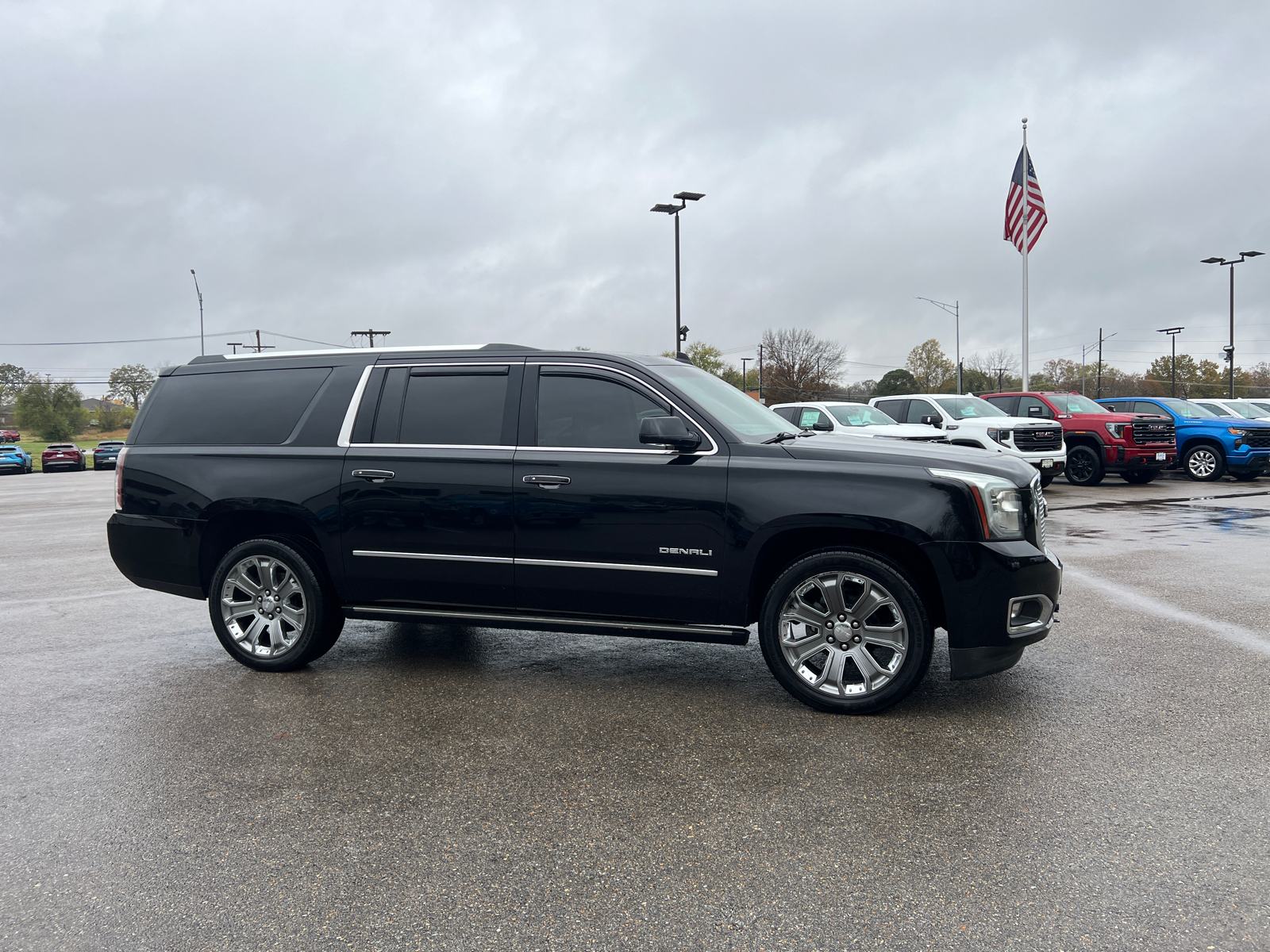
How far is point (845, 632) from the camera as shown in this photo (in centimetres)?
461

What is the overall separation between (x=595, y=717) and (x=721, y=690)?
80cm

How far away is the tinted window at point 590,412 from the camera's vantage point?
16.6 ft

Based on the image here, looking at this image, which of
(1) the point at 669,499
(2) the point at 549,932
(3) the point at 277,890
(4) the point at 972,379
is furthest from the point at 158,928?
(4) the point at 972,379

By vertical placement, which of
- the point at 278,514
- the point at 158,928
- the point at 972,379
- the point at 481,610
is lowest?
the point at 158,928

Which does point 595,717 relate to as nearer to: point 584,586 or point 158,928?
point 584,586

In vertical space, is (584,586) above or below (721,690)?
above

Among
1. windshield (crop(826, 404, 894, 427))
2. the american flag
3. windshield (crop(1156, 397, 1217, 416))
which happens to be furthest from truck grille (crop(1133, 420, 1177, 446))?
the american flag

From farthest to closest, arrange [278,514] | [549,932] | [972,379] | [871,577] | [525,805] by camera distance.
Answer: [972,379], [278,514], [871,577], [525,805], [549,932]

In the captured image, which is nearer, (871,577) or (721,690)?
(871,577)

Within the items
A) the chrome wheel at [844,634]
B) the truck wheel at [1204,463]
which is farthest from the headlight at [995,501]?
the truck wheel at [1204,463]

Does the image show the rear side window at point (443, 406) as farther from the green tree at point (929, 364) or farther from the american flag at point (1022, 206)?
the green tree at point (929, 364)

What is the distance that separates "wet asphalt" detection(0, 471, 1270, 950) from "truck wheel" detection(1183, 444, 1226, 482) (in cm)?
1636

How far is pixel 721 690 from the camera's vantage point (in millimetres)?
5102

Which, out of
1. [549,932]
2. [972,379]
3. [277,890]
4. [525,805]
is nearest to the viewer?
[549,932]
